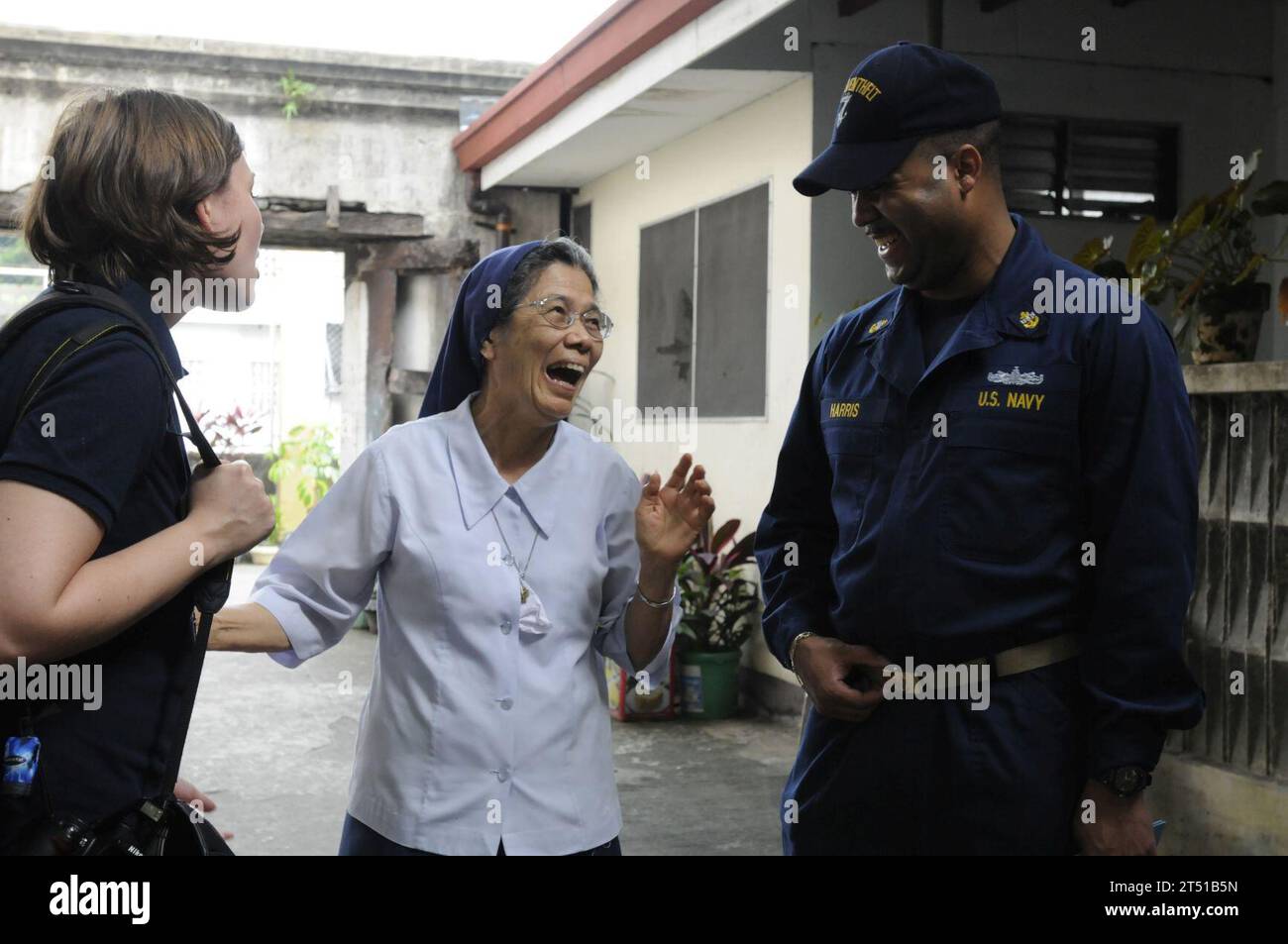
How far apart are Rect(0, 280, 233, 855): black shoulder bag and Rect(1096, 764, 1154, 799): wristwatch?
1.27 m

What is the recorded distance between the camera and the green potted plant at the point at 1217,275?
4.27m

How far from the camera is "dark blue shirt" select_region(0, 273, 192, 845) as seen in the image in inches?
60.3

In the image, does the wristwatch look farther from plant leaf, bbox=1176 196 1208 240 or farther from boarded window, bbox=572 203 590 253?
boarded window, bbox=572 203 590 253

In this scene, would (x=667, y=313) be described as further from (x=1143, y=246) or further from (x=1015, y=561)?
(x=1015, y=561)

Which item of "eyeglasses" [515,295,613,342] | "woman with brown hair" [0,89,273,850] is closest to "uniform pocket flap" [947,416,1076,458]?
"eyeglasses" [515,295,613,342]

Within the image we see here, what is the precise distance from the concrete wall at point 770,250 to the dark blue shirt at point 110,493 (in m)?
5.32

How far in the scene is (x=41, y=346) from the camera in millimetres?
1563

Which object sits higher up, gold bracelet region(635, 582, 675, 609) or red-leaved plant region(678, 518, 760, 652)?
gold bracelet region(635, 582, 675, 609)

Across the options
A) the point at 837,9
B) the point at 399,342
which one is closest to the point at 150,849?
the point at 837,9

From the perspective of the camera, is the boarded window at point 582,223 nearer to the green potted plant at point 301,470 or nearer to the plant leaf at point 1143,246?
the green potted plant at point 301,470

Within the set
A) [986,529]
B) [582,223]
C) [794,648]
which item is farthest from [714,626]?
[986,529]

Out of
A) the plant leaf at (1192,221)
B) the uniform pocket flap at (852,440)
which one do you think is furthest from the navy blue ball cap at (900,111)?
the plant leaf at (1192,221)
